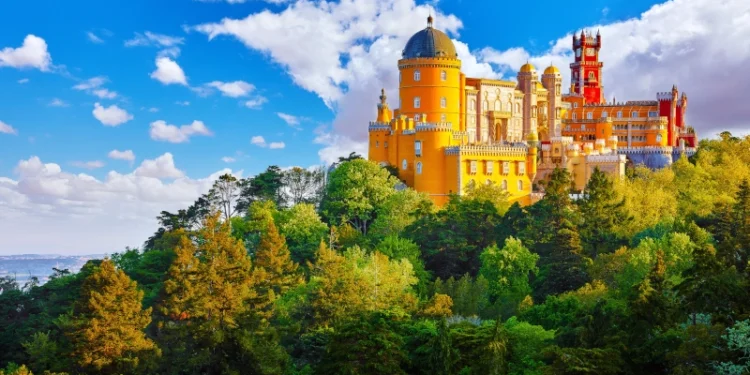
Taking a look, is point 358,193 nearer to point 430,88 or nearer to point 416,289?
point 430,88

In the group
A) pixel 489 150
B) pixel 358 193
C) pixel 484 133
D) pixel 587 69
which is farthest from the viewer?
pixel 587 69

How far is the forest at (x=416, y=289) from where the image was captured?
117ft

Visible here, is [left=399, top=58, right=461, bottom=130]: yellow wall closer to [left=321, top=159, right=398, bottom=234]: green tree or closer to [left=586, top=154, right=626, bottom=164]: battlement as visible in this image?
[left=321, top=159, right=398, bottom=234]: green tree

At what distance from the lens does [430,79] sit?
253 ft

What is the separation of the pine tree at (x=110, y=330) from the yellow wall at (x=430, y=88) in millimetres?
36956

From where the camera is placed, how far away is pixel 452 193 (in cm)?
7050

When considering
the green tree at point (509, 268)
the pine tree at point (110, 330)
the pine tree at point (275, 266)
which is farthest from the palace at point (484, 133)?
the pine tree at point (110, 330)

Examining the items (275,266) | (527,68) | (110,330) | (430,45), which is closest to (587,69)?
(527,68)

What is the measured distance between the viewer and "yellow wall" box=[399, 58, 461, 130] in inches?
3031

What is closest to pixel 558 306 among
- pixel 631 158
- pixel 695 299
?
pixel 695 299

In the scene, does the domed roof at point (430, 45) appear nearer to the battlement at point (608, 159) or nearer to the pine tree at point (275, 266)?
the battlement at point (608, 159)

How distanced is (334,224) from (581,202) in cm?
1846

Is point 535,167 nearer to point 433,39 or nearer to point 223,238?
point 433,39

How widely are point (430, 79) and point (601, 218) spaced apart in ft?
76.1
